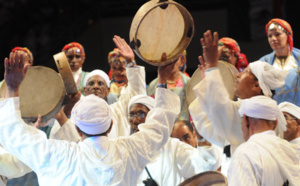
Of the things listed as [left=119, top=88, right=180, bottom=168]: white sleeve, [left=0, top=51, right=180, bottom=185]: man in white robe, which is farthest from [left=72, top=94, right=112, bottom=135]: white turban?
[left=119, top=88, right=180, bottom=168]: white sleeve

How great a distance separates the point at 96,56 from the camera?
9.12 metres

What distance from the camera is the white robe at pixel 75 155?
3.78 metres

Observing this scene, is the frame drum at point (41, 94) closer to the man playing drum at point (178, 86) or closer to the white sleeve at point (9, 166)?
the white sleeve at point (9, 166)

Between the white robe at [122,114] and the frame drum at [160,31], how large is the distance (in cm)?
75

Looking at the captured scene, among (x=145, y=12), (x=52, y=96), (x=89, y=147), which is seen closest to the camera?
(x=89, y=147)

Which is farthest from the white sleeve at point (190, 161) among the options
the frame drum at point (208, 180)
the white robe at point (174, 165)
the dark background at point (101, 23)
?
the dark background at point (101, 23)

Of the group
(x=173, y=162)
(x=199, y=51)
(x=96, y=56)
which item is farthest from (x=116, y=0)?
(x=173, y=162)

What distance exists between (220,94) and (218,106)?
80 millimetres

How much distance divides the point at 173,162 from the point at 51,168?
4.23 ft

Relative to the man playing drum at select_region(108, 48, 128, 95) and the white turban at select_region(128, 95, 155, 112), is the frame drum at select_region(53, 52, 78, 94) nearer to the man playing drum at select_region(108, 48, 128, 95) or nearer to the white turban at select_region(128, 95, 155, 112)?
the white turban at select_region(128, 95, 155, 112)

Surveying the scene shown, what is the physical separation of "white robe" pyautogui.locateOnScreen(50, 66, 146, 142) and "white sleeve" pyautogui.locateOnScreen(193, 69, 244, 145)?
1393mm

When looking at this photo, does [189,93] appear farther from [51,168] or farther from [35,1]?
[35,1]

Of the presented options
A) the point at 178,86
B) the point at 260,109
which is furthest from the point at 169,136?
the point at 178,86

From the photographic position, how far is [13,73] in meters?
4.05
